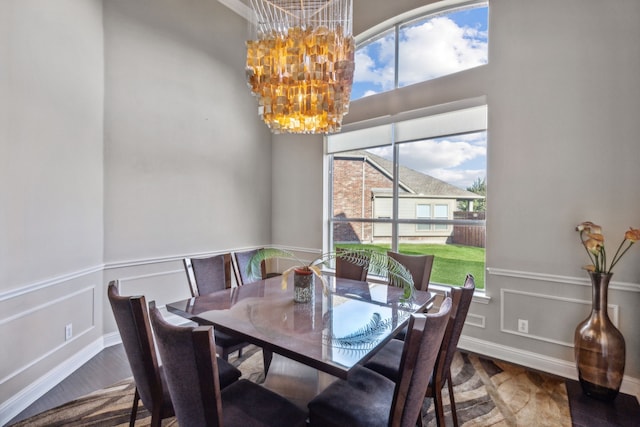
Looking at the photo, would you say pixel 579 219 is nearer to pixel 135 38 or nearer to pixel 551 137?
pixel 551 137

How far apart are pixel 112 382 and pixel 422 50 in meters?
4.48

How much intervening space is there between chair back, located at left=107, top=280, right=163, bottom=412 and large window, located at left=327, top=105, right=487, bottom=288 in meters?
2.86

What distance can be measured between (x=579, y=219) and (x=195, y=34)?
454 cm

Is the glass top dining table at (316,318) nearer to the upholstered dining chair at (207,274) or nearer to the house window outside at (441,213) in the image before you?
the upholstered dining chair at (207,274)

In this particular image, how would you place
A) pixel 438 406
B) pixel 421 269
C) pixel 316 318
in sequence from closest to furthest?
pixel 438 406
pixel 316 318
pixel 421 269

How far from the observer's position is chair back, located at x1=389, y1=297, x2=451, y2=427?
112cm

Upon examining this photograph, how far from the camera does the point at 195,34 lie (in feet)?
A: 12.2

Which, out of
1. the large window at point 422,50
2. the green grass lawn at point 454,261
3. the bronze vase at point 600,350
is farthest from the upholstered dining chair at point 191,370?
the large window at point 422,50

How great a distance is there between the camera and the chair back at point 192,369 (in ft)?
3.54

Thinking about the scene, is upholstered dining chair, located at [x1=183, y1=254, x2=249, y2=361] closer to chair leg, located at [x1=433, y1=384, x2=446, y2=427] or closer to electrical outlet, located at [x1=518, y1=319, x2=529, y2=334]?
chair leg, located at [x1=433, y1=384, x2=446, y2=427]

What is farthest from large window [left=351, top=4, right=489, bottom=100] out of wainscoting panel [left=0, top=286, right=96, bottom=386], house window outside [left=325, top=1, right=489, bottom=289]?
wainscoting panel [left=0, top=286, right=96, bottom=386]

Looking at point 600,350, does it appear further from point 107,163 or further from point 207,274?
point 107,163

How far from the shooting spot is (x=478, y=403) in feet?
7.03

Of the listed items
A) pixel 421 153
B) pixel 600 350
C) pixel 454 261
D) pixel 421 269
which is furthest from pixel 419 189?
pixel 600 350
